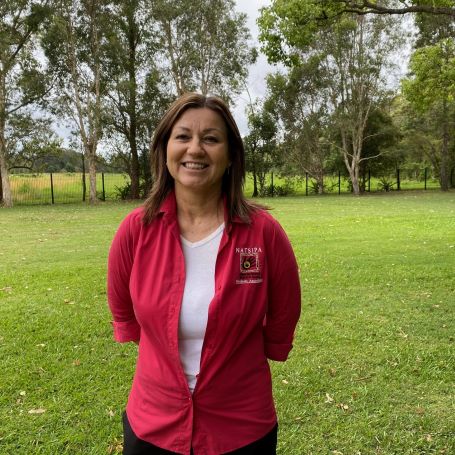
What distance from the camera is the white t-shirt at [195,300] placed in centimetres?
157

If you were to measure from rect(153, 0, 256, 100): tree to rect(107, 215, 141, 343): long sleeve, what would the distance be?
26413 mm

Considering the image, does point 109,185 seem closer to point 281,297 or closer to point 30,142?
point 30,142

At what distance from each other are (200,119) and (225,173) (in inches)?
10.0

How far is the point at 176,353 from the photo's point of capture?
1.56 m

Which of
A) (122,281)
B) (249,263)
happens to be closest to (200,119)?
(249,263)

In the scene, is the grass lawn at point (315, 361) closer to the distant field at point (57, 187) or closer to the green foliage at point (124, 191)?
the distant field at point (57, 187)

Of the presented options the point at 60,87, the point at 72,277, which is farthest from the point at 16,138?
the point at 72,277

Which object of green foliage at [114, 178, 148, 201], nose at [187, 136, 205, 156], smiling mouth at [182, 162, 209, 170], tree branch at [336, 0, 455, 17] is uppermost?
tree branch at [336, 0, 455, 17]

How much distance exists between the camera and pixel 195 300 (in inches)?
61.9

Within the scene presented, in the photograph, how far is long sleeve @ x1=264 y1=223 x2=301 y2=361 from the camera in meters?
1.66

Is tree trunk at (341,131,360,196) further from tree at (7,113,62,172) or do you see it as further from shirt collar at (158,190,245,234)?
shirt collar at (158,190,245,234)

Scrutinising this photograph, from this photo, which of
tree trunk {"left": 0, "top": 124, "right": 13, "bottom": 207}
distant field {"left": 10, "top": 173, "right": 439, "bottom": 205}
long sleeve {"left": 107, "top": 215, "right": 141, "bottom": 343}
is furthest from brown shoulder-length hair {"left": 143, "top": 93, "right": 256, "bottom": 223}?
tree trunk {"left": 0, "top": 124, "right": 13, "bottom": 207}

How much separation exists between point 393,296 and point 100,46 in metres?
25.4

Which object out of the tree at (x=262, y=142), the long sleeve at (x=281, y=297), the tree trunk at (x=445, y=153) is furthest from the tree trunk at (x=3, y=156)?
the tree trunk at (x=445, y=153)
